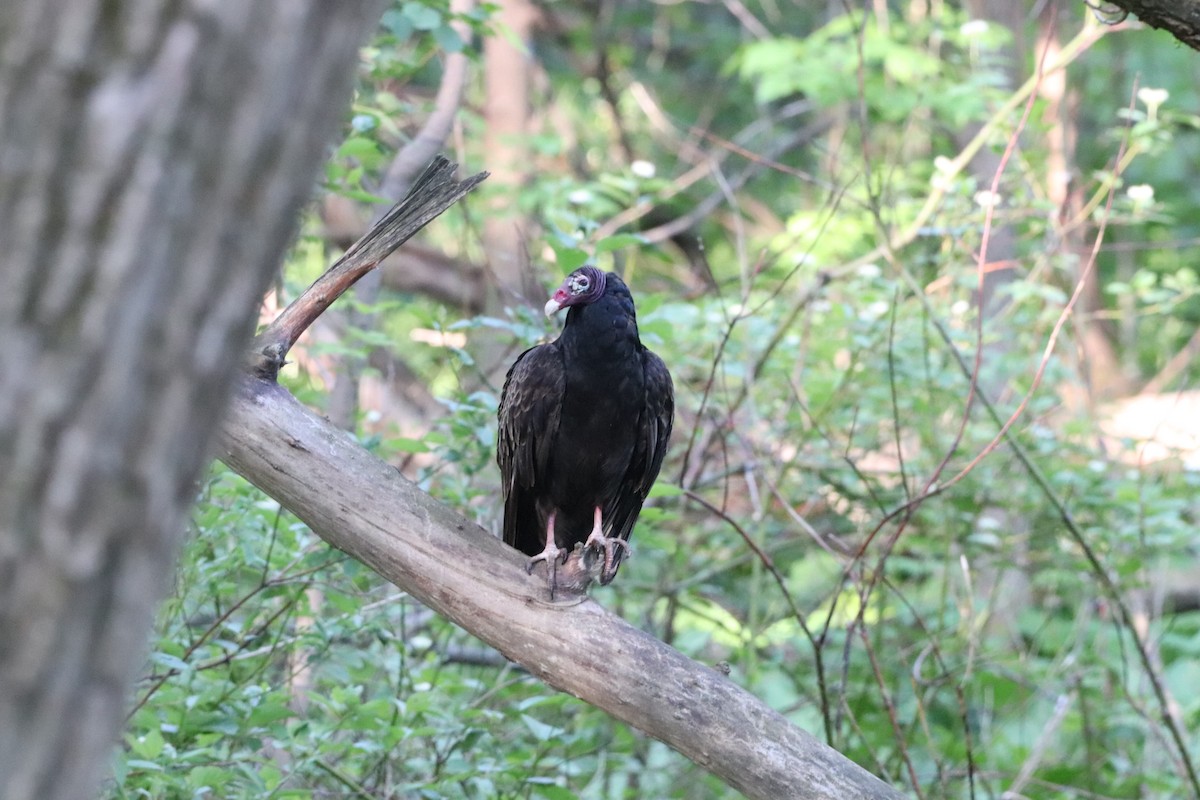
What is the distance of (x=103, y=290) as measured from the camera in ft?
3.13

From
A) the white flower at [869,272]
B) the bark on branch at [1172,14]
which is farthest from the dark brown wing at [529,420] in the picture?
the bark on branch at [1172,14]

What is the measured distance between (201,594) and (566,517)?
3.69ft

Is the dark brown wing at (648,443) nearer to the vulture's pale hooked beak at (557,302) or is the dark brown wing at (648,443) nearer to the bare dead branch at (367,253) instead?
the vulture's pale hooked beak at (557,302)

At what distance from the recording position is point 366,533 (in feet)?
8.13

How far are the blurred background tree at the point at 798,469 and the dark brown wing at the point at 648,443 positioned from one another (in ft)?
0.40

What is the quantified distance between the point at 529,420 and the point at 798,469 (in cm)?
185

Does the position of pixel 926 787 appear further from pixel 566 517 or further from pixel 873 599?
pixel 566 517

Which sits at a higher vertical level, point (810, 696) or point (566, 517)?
point (566, 517)

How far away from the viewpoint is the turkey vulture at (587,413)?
135 inches

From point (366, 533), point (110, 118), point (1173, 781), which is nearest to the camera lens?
point (110, 118)

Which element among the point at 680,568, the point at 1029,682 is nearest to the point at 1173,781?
the point at 1029,682

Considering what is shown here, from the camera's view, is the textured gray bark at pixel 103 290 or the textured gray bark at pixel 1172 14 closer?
the textured gray bark at pixel 103 290

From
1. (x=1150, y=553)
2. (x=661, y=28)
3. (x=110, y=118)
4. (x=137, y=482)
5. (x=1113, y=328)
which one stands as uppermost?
(x=661, y=28)

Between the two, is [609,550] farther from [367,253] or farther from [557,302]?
[367,253]
